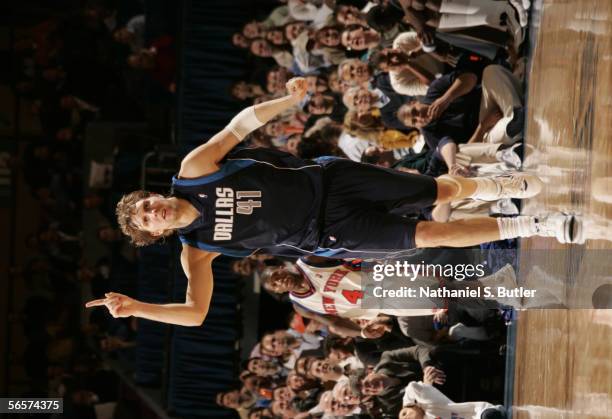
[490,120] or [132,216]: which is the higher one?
[490,120]

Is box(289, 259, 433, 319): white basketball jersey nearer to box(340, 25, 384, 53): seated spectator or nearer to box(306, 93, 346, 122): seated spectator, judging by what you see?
box(306, 93, 346, 122): seated spectator

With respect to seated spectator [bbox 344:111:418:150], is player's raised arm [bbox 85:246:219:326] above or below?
below

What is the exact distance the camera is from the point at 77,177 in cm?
851

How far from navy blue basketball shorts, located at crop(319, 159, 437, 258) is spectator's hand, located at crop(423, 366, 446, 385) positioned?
1.01 meters

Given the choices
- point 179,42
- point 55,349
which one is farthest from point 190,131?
point 55,349

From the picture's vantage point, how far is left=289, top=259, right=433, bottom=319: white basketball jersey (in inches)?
180

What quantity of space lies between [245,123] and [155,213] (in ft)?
1.96

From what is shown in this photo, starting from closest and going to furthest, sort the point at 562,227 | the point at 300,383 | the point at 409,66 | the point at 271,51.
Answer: the point at 562,227, the point at 409,66, the point at 300,383, the point at 271,51

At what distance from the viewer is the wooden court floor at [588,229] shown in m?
2.97

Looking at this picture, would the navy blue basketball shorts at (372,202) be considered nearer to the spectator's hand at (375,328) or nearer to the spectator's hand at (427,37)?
A: the spectator's hand at (375,328)

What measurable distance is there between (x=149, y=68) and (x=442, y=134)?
3637 mm

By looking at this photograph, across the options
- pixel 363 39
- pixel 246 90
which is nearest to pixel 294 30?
pixel 246 90

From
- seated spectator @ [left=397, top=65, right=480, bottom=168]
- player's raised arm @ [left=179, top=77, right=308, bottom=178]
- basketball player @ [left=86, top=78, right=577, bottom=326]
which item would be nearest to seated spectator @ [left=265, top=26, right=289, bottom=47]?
seated spectator @ [left=397, top=65, right=480, bottom=168]

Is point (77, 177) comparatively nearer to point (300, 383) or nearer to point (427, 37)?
point (300, 383)
